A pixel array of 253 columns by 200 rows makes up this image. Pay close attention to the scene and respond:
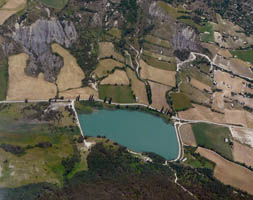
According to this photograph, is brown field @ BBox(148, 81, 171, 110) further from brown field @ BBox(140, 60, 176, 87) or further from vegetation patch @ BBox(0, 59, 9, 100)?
vegetation patch @ BBox(0, 59, 9, 100)

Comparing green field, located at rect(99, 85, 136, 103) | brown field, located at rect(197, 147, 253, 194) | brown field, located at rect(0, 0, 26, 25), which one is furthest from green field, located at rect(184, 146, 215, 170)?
brown field, located at rect(0, 0, 26, 25)

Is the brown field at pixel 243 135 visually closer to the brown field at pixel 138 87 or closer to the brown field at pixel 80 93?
the brown field at pixel 138 87

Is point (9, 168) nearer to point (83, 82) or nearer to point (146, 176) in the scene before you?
point (146, 176)

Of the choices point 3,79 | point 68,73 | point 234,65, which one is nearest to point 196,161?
point 68,73

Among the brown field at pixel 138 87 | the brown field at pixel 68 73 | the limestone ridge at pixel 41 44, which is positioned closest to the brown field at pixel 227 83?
the brown field at pixel 138 87

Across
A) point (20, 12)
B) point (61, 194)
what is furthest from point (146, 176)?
point (20, 12)
